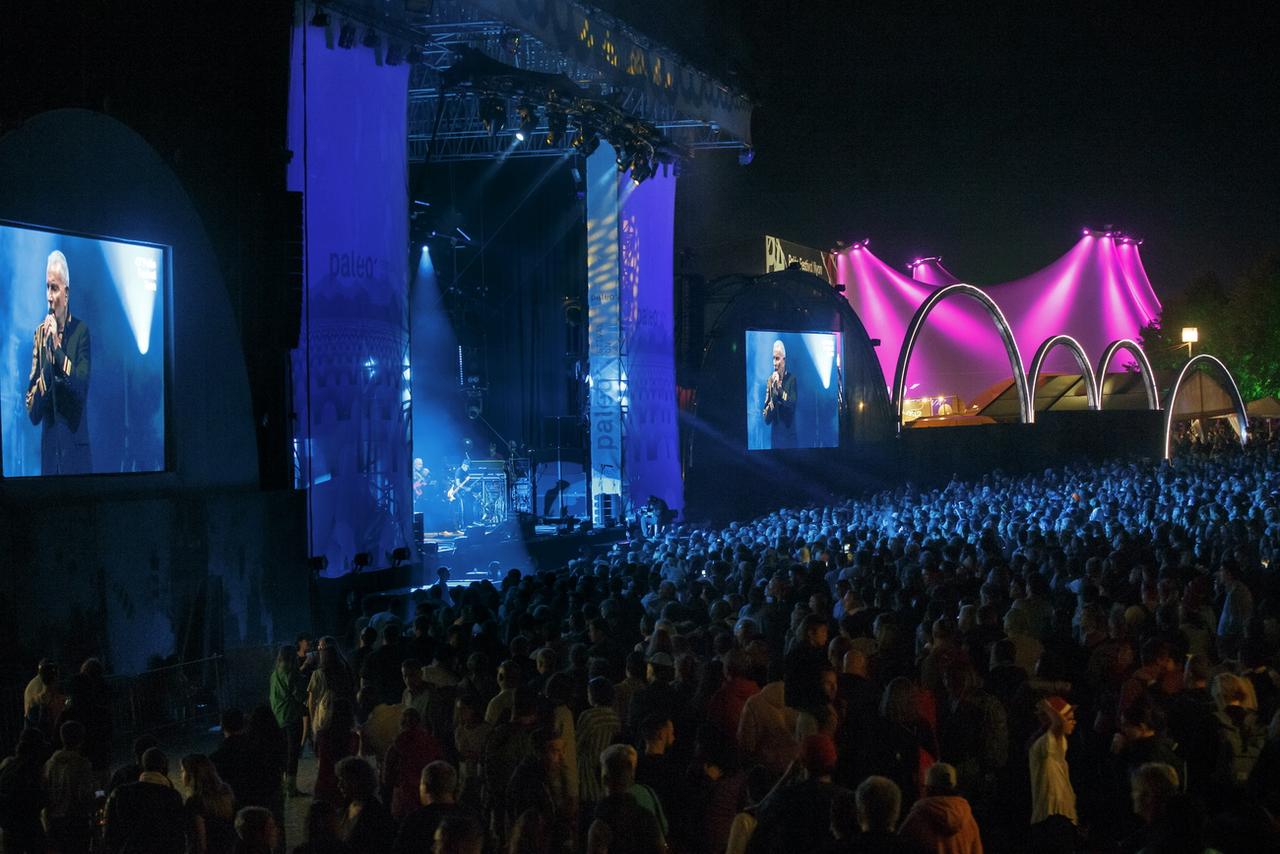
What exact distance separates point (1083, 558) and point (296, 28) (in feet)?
32.9

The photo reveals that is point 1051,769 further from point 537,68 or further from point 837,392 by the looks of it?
point 837,392

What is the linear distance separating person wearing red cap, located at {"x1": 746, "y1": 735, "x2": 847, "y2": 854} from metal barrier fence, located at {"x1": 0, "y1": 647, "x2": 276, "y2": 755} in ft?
22.8

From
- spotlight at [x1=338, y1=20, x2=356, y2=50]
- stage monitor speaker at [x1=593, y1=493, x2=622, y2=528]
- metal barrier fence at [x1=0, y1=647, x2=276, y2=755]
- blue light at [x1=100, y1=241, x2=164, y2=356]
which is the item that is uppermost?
spotlight at [x1=338, y1=20, x2=356, y2=50]

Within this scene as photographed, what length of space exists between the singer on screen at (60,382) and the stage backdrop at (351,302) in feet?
10.1

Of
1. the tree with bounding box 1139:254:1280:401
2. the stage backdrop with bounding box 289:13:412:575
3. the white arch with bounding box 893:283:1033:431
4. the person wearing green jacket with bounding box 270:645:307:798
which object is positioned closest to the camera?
the person wearing green jacket with bounding box 270:645:307:798

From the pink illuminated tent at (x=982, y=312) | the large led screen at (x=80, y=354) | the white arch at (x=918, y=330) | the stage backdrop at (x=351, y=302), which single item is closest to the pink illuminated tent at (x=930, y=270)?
the pink illuminated tent at (x=982, y=312)

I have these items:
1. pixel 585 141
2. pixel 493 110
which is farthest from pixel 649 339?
pixel 493 110

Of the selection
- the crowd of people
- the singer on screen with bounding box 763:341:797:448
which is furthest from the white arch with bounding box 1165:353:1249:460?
the crowd of people

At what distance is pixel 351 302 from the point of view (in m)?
15.2

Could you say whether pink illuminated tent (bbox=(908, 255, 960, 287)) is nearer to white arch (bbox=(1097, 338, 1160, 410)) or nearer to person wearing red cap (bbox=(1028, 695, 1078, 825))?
white arch (bbox=(1097, 338, 1160, 410))

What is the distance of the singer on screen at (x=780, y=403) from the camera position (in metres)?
27.3

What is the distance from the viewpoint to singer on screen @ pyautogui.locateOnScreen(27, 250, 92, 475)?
10.9 m

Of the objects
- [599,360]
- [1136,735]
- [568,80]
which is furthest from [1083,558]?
[599,360]

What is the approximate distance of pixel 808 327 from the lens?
28.6 metres
